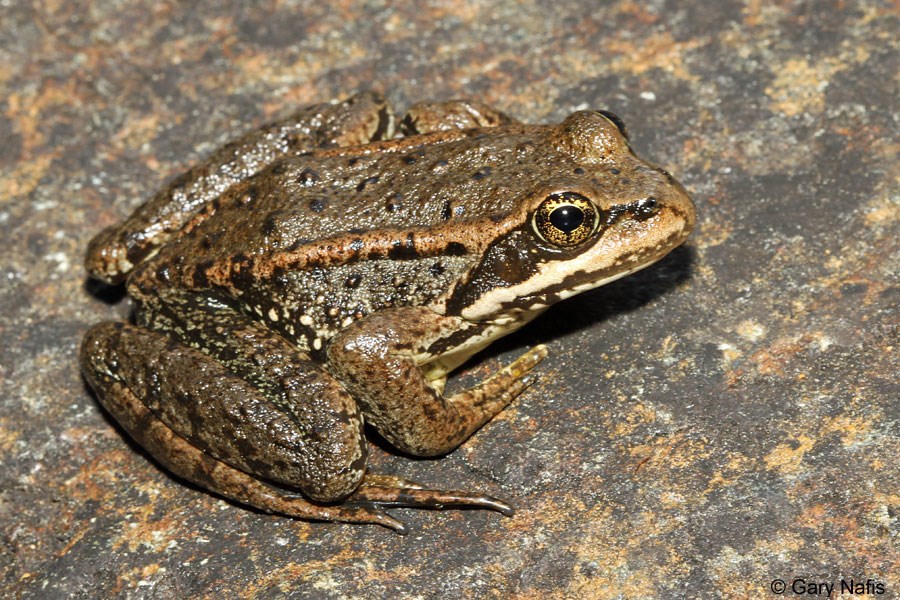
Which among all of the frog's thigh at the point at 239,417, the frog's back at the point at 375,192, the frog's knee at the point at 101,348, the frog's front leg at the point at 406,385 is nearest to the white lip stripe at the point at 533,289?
the frog's front leg at the point at 406,385

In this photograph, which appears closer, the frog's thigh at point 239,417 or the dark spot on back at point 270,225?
the frog's thigh at point 239,417

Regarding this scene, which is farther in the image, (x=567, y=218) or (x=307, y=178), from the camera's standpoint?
(x=307, y=178)

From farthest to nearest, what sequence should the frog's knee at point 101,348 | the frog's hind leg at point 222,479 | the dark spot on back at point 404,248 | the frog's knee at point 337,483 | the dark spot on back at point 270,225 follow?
the frog's knee at point 101,348 → the dark spot on back at point 270,225 → the dark spot on back at point 404,248 → the frog's hind leg at point 222,479 → the frog's knee at point 337,483

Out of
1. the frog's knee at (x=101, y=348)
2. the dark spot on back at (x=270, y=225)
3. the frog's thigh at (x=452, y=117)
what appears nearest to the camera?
the dark spot on back at (x=270, y=225)

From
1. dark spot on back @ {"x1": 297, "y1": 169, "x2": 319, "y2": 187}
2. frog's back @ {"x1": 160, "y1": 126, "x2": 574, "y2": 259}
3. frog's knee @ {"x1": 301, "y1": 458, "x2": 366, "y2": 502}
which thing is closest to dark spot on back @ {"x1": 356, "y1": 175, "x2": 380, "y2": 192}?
frog's back @ {"x1": 160, "y1": 126, "x2": 574, "y2": 259}

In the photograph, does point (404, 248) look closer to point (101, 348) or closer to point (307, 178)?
point (307, 178)

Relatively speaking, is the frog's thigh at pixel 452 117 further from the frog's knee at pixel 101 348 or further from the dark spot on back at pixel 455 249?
the frog's knee at pixel 101 348

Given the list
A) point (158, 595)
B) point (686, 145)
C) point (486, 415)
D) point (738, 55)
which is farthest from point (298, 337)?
point (738, 55)

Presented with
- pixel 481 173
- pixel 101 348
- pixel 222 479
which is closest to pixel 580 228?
pixel 481 173
